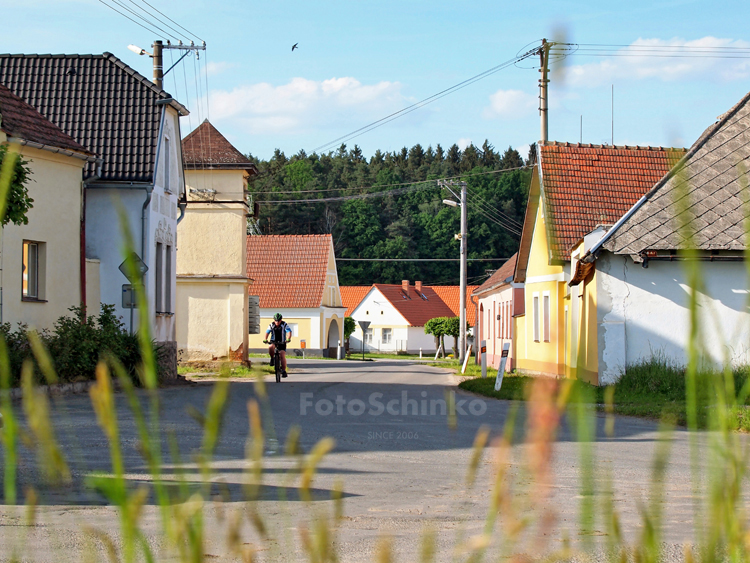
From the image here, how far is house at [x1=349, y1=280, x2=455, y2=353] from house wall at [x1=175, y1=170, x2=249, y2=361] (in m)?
53.6

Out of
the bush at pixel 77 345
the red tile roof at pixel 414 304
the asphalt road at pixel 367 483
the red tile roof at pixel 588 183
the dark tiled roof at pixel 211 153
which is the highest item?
the dark tiled roof at pixel 211 153

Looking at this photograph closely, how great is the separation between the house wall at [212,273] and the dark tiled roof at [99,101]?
6681 millimetres

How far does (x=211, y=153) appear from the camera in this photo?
3092 cm

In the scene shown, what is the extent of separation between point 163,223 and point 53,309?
5.22 metres

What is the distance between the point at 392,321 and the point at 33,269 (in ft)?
219

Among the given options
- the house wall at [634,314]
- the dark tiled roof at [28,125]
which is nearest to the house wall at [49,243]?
the dark tiled roof at [28,125]

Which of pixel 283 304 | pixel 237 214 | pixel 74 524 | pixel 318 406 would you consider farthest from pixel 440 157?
pixel 74 524

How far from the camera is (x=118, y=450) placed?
1.30 meters

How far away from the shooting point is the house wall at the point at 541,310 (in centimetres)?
2436

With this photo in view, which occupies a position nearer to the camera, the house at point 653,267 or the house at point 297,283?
the house at point 653,267

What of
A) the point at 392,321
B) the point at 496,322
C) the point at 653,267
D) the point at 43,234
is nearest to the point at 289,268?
the point at 496,322

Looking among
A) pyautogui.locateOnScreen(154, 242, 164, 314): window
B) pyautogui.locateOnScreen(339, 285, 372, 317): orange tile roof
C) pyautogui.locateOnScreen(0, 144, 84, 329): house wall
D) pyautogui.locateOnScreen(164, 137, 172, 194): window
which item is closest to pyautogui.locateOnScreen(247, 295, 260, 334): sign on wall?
pyautogui.locateOnScreen(154, 242, 164, 314): window

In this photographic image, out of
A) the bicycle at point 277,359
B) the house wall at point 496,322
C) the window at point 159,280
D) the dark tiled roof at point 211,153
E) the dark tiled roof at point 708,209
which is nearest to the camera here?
the dark tiled roof at point 708,209

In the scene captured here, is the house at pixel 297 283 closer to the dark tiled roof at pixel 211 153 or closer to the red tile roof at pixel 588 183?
the dark tiled roof at pixel 211 153
